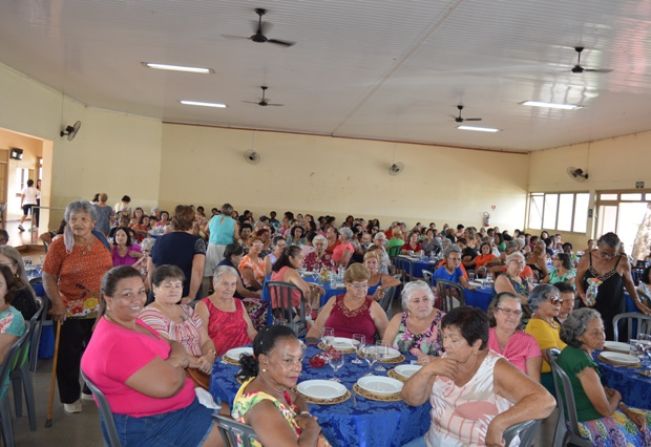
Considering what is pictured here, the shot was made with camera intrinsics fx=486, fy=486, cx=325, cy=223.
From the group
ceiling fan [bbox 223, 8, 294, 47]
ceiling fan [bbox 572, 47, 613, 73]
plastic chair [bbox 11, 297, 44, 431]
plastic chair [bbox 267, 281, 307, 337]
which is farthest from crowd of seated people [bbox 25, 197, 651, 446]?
ceiling fan [bbox 572, 47, 613, 73]

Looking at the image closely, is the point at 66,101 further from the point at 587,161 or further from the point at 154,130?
the point at 587,161

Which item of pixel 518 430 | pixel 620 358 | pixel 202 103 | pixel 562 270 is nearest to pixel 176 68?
pixel 202 103

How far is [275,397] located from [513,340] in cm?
177

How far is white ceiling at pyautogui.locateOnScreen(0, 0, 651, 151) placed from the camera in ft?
17.5

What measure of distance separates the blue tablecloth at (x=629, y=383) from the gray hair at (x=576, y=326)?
56cm

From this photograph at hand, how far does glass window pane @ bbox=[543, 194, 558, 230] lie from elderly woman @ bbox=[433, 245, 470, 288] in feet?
32.8

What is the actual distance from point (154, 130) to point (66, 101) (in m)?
3.05

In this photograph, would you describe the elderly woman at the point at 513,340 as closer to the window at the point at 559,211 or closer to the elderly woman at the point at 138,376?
the elderly woman at the point at 138,376

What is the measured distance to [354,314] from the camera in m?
3.72

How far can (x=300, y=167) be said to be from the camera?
1512 cm

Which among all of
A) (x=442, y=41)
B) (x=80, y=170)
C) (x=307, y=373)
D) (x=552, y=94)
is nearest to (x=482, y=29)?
(x=442, y=41)

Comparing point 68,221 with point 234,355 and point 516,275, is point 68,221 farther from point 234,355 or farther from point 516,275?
point 516,275

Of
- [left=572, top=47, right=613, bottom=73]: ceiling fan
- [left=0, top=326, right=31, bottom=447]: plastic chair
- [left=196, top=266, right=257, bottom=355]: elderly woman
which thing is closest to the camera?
[left=0, top=326, right=31, bottom=447]: plastic chair

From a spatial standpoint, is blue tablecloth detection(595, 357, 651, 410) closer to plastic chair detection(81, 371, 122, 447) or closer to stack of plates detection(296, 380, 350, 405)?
stack of plates detection(296, 380, 350, 405)
